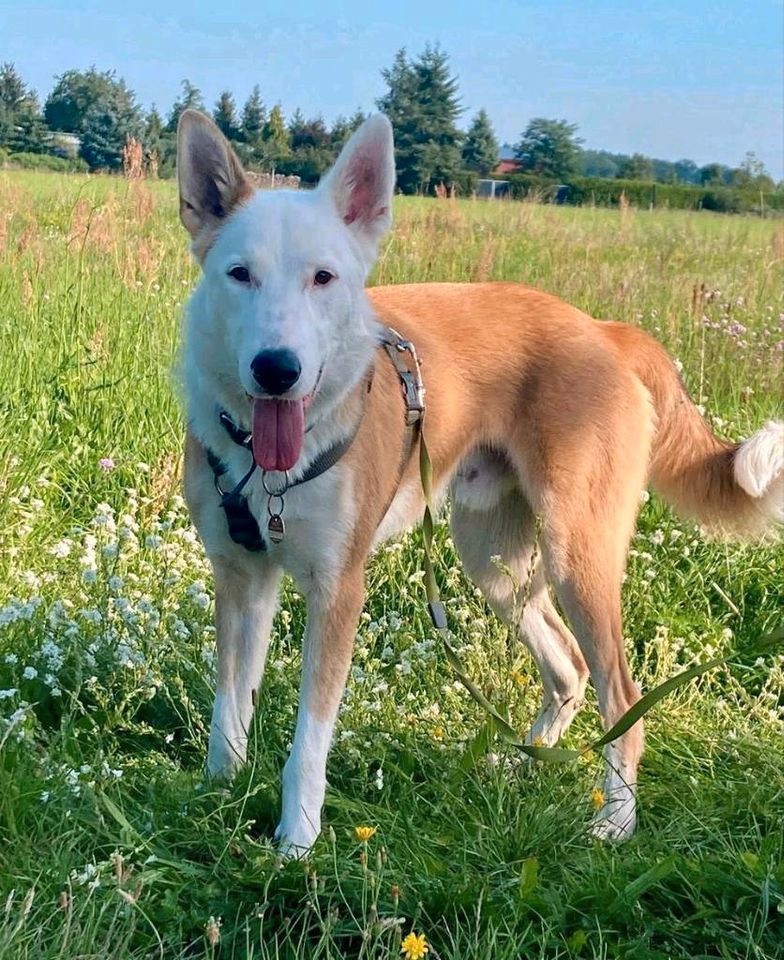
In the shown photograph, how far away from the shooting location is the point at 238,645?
2805 mm

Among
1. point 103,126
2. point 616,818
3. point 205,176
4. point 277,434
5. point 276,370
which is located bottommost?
point 616,818

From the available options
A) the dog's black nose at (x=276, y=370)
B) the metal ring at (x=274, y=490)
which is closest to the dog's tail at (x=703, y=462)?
the metal ring at (x=274, y=490)

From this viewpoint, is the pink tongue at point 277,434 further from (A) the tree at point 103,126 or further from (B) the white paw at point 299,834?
(A) the tree at point 103,126

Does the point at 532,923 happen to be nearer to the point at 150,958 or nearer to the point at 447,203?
the point at 150,958

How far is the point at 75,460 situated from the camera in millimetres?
4398

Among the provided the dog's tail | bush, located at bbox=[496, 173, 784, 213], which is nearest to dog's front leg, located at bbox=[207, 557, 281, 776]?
the dog's tail

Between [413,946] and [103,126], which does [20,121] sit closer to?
[103,126]

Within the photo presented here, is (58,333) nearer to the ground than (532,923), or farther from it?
farther from it

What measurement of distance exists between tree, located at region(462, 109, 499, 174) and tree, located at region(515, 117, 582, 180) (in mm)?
1734

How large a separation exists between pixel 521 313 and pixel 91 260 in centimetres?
358

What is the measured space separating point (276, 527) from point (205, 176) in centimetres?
97

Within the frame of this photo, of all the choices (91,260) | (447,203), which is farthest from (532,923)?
(447,203)

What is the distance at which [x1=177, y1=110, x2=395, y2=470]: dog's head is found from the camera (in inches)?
92.0

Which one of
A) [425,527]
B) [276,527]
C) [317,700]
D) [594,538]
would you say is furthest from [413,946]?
[594,538]
